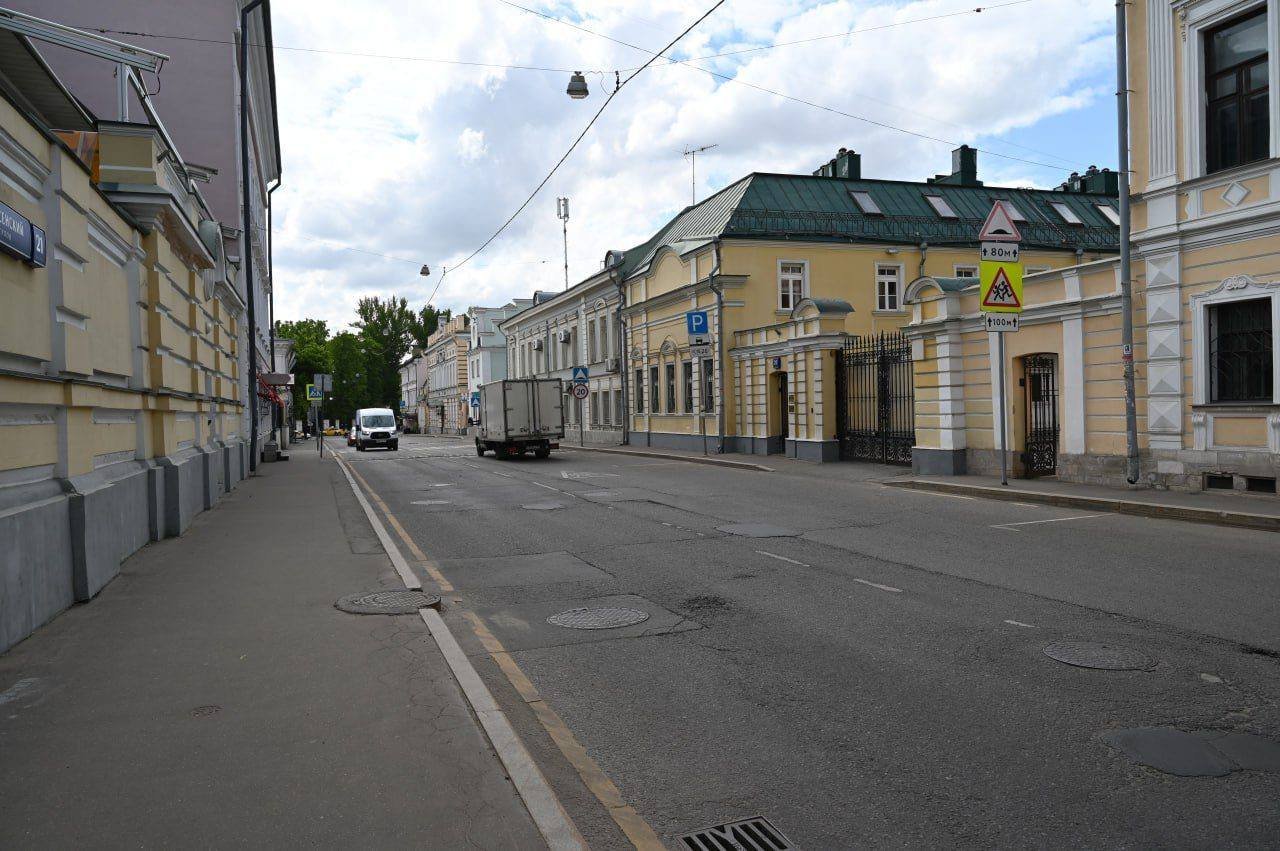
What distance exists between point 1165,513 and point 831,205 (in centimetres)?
2266

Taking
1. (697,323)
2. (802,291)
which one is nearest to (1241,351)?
(697,323)

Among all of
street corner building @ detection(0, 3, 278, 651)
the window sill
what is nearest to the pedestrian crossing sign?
the window sill

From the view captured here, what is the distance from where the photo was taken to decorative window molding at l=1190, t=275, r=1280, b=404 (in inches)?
482

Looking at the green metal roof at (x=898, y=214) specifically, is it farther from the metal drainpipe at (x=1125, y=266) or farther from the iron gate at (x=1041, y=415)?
the metal drainpipe at (x=1125, y=266)

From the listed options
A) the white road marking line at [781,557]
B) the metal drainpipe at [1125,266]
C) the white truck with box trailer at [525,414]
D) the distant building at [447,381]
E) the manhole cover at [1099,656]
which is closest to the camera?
the manhole cover at [1099,656]

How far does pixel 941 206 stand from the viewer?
1358 inches

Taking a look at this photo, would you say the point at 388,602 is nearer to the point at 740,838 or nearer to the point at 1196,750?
the point at 740,838

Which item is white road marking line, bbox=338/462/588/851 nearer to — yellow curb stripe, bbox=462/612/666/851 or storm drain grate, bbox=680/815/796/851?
yellow curb stripe, bbox=462/612/666/851

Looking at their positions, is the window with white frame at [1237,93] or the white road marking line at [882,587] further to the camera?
the window with white frame at [1237,93]

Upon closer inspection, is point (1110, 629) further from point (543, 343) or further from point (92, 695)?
point (543, 343)

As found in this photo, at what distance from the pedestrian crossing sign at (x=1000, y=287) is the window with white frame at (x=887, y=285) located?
16949mm

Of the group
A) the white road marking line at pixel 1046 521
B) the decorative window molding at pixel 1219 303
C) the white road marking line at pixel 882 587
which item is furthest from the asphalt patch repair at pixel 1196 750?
the decorative window molding at pixel 1219 303

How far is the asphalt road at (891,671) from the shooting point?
11.9 ft

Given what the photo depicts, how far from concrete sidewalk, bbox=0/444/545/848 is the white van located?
128 feet
